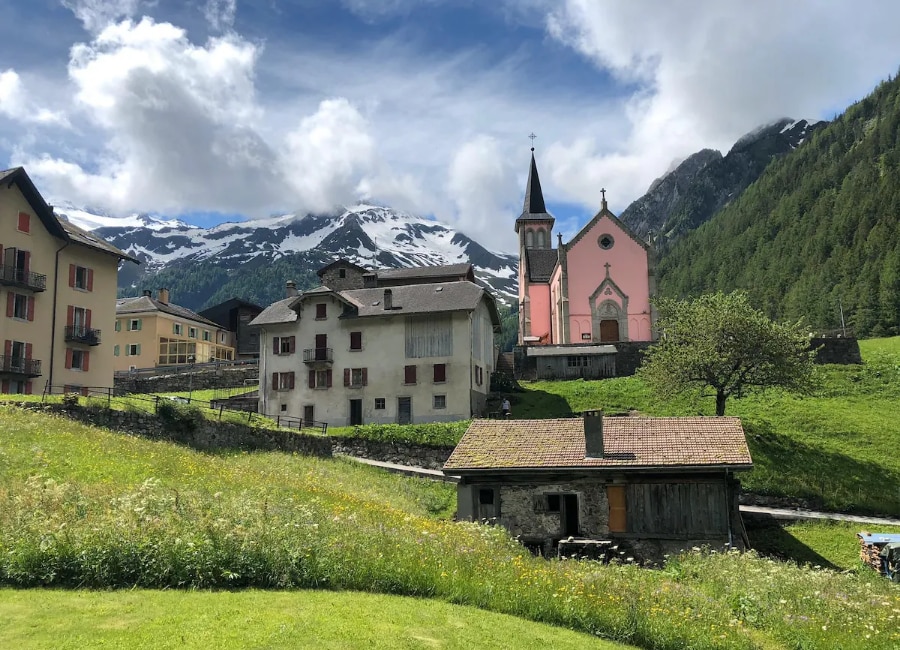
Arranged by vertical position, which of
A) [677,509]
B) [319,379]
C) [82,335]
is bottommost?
[677,509]

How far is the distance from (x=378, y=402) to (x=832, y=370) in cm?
2988

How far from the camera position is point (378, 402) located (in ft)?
161

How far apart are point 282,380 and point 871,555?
36.4 meters

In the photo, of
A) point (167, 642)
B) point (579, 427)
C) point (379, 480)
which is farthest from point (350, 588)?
point (379, 480)

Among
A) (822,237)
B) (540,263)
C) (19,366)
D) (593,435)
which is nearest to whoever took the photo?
(593,435)

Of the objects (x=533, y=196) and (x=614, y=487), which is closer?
(x=614, y=487)

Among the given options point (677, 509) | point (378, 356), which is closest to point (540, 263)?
point (378, 356)

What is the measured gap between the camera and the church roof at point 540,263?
79.4 metres

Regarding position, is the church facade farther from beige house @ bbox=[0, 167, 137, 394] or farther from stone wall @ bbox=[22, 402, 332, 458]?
beige house @ bbox=[0, 167, 137, 394]

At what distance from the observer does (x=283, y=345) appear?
2039 inches

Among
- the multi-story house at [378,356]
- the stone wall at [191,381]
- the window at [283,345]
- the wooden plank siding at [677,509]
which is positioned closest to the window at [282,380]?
the multi-story house at [378,356]

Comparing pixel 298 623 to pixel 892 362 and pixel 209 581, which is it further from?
pixel 892 362

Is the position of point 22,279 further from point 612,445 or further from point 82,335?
point 612,445

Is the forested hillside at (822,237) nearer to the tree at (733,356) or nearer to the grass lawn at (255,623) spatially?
the tree at (733,356)
